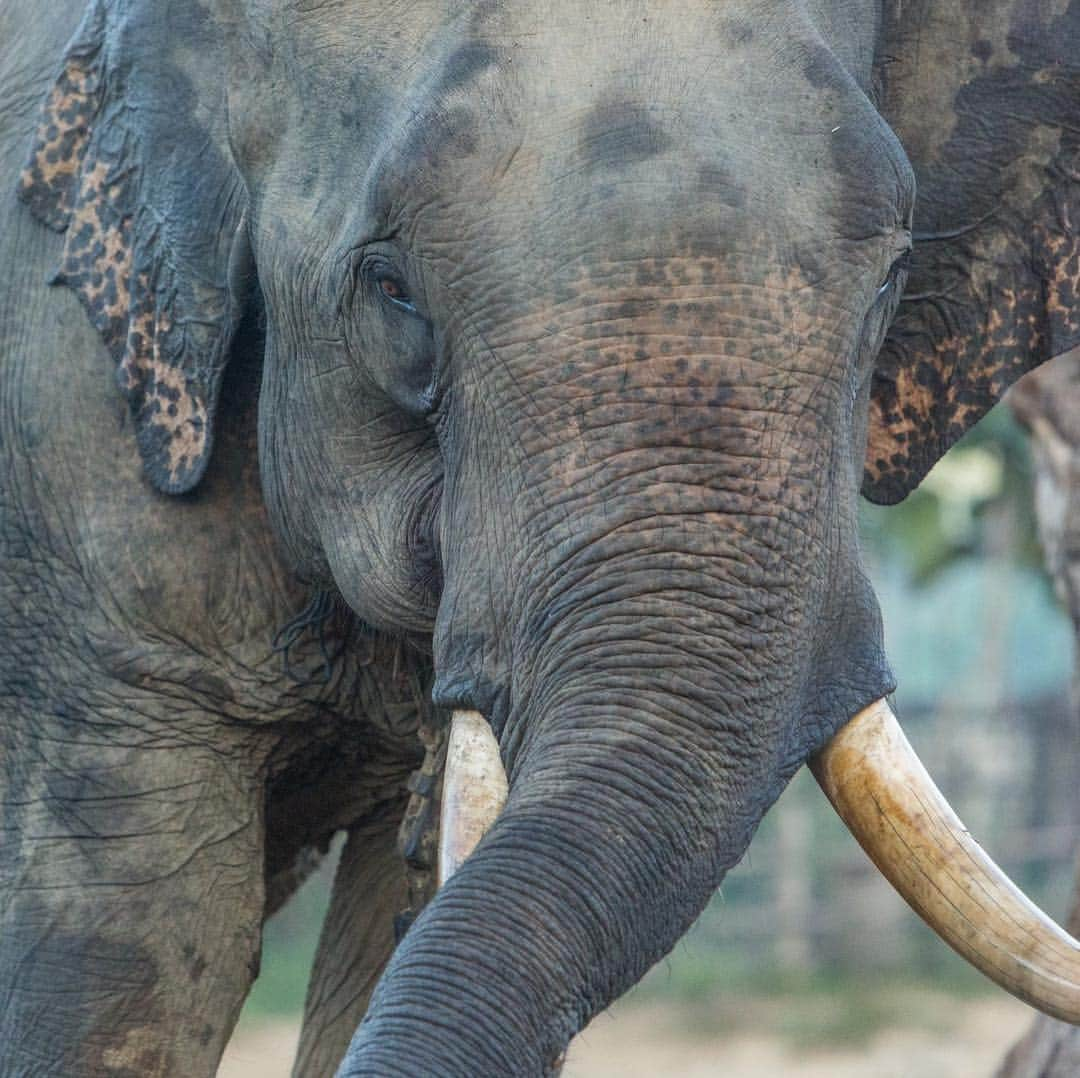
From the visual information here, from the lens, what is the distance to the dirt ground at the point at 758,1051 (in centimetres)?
838

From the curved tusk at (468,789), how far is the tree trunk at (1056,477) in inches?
83.8

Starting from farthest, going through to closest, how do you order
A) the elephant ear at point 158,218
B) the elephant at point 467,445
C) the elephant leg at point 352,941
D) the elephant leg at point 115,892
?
1. the elephant leg at point 352,941
2. the elephant leg at point 115,892
3. the elephant ear at point 158,218
4. the elephant at point 467,445

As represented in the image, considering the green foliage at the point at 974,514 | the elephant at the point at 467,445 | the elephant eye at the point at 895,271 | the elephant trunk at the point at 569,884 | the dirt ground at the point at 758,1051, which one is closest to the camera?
the elephant trunk at the point at 569,884

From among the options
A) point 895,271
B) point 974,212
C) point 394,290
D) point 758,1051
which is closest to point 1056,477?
point 974,212

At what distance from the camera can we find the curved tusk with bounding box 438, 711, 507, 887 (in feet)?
8.10

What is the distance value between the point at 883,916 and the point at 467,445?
332 inches

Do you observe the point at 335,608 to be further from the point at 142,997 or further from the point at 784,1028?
the point at 784,1028

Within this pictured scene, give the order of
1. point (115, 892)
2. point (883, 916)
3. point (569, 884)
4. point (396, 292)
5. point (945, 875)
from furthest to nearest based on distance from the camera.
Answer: point (883, 916), point (115, 892), point (396, 292), point (945, 875), point (569, 884)

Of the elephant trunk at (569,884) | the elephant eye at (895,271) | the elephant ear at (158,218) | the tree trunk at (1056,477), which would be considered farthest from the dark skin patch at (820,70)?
the tree trunk at (1056,477)

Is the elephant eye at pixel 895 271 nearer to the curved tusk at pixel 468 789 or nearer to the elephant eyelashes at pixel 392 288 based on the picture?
the elephant eyelashes at pixel 392 288

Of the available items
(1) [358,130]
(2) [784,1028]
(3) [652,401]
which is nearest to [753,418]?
(3) [652,401]

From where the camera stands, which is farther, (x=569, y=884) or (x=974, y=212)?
(x=974, y=212)

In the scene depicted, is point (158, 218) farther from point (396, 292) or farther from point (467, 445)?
point (467, 445)

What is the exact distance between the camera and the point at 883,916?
34.8ft
